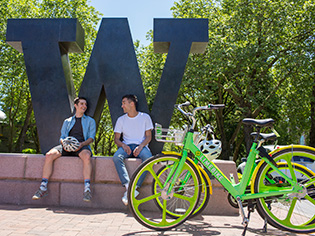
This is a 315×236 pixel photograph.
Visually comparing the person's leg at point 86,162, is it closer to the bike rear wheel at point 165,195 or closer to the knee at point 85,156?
Answer: the knee at point 85,156

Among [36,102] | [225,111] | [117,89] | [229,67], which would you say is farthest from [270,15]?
[36,102]

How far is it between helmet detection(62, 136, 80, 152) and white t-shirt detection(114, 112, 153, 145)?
2.27 ft

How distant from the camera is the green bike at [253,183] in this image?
139 inches

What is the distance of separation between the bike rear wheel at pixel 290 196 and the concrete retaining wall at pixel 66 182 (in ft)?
4.72

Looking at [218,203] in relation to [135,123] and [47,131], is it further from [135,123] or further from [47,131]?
[47,131]

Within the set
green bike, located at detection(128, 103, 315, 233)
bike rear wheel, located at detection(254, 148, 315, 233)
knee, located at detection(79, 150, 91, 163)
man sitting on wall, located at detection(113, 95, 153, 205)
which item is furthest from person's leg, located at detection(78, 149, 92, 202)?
bike rear wheel, located at detection(254, 148, 315, 233)

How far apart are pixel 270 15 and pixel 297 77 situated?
3.67 m

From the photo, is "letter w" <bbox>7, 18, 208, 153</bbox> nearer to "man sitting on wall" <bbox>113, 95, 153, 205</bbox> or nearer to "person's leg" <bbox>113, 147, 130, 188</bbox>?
"man sitting on wall" <bbox>113, 95, 153, 205</bbox>

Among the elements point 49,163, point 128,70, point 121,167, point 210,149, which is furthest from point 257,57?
point 49,163

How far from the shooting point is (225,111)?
22.1m

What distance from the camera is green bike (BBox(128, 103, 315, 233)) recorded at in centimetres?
352

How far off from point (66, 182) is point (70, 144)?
25.0 inches

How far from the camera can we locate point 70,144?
16.8ft

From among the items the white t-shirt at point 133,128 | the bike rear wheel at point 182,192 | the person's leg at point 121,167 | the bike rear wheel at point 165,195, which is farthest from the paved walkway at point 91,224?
the white t-shirt at point 133,128
